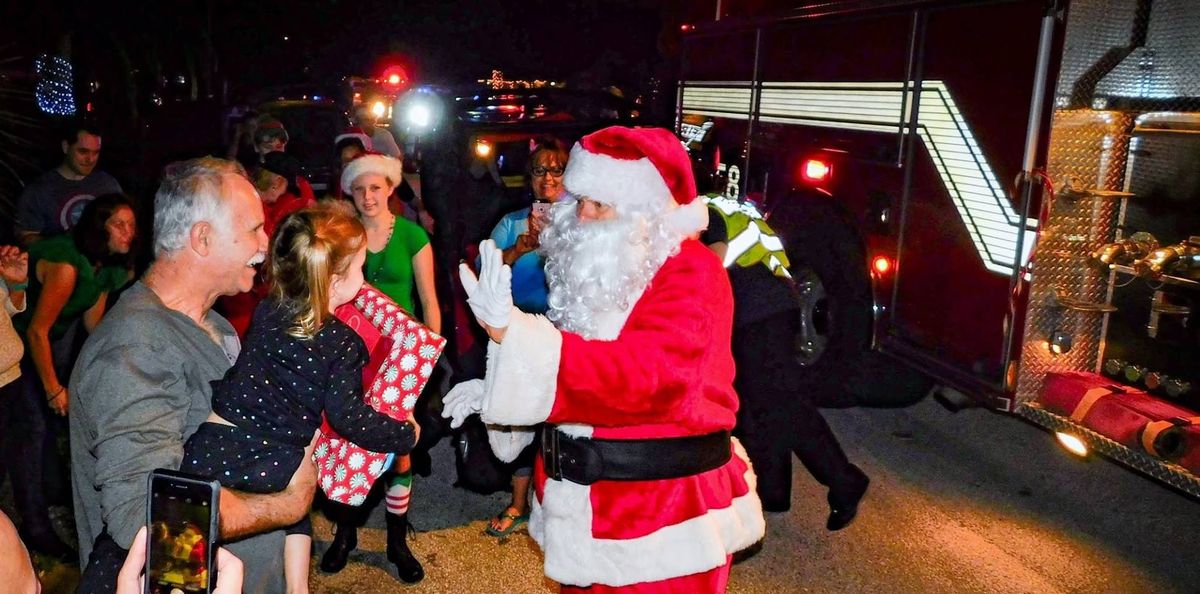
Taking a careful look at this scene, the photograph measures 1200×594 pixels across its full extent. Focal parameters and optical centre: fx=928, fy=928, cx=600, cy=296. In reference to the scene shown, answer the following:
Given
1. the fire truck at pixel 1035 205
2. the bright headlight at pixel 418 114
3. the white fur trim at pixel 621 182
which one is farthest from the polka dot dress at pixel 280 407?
the bright headlight at pixel 418 114

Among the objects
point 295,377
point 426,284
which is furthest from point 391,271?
point 295,377

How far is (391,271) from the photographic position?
462 centimetres

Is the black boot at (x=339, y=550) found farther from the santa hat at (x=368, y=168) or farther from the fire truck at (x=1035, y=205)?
the fire truck at (x=1035, y=205)

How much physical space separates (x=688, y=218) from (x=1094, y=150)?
277 centimetres

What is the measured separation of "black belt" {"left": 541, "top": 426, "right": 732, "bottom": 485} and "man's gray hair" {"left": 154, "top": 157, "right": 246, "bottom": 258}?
3.70 ft

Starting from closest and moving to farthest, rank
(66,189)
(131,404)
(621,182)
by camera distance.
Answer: (131,404)
(621,182)
(66,189)

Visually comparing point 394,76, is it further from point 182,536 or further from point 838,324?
point 182,536

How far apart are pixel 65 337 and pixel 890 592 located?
4132 millimetres

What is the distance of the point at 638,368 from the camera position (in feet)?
7.84

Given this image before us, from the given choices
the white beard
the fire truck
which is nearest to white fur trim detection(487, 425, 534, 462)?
the white beard

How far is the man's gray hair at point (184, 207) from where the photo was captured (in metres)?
2.37

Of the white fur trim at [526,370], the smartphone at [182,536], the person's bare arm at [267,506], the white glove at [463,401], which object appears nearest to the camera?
the smartphone at [182,536]

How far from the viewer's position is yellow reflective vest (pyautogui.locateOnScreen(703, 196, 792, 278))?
14.3 ft

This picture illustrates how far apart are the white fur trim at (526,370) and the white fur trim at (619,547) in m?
0.43
